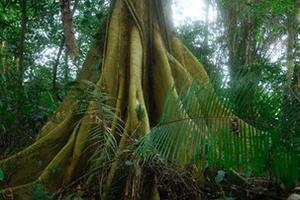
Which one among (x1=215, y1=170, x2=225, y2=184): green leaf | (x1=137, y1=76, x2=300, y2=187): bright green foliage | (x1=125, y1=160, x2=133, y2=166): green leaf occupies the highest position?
(x1=137, y1=76, x2=300, y2=187): bright green foliage

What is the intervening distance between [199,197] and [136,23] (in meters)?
2.47

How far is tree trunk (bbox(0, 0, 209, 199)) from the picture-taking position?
13.6ft

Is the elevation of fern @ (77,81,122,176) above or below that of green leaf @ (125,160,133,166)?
above

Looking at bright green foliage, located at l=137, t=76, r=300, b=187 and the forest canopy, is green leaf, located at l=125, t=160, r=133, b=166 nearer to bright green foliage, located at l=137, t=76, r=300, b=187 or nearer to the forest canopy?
the forest canopy

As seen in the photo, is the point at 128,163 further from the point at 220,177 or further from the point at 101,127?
the point at 220,177

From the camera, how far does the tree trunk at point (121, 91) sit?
13.6 ft

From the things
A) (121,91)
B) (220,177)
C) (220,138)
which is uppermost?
(121,91)

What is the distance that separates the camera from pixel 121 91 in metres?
4.68

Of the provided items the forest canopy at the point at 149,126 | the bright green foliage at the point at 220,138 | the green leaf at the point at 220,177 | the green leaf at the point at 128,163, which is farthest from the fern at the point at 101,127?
the green leaf at the point at 220,177

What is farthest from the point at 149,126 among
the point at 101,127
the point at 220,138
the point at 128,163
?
the point at 220,138

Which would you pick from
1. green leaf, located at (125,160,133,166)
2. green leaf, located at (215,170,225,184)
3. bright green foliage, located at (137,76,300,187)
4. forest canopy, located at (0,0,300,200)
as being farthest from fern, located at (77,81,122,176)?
green leaf, located at (215,170,225,184)

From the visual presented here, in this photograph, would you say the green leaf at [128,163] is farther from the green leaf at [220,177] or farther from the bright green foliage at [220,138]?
the green leaf at [220,177]

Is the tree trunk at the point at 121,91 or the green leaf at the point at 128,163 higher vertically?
the tree trunk at the point at 121,91

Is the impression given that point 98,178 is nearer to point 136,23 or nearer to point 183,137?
point 183,137
